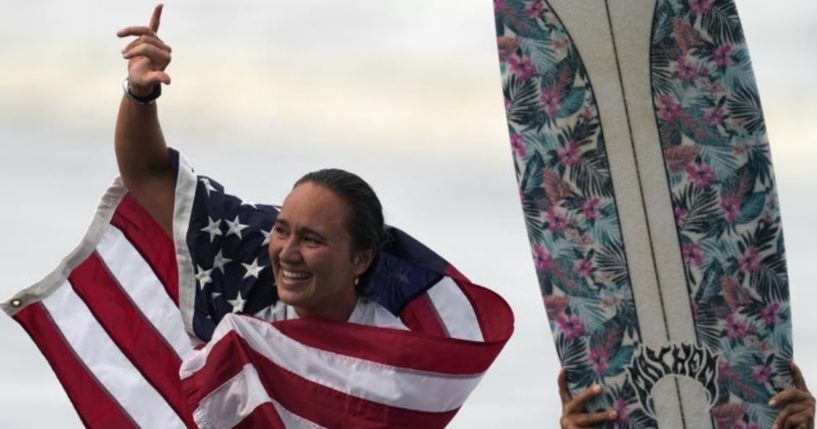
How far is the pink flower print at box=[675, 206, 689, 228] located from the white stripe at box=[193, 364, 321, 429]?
160cm

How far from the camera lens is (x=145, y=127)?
1731 cm

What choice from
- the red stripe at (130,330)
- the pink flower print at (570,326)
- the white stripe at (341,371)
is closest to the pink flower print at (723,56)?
the pink flower print at (570,326)

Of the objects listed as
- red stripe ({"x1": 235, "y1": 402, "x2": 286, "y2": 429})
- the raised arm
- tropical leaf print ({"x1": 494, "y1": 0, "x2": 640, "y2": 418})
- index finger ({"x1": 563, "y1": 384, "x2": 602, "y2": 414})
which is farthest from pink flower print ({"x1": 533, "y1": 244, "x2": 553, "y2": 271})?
the raised arm

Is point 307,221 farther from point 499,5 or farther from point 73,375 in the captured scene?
point 73,375

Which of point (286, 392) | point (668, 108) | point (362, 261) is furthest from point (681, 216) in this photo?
point (286, 392)

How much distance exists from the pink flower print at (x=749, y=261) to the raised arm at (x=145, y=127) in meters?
2.22

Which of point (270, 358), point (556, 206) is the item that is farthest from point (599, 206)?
point (270, 358)

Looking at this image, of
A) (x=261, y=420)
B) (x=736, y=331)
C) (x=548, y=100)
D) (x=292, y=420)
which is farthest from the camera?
(x=548, y=100)

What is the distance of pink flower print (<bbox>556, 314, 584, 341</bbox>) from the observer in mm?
17438

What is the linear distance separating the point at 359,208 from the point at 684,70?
1362mm

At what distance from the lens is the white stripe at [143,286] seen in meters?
18.0

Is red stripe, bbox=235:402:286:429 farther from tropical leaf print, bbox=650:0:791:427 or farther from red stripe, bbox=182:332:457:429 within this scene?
tropical leaf print, bbox=650:0:791:427

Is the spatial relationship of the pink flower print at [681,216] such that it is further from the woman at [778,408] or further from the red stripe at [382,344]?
the red stripe at [382,344]

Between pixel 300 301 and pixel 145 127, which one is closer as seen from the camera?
pixel 300 301
